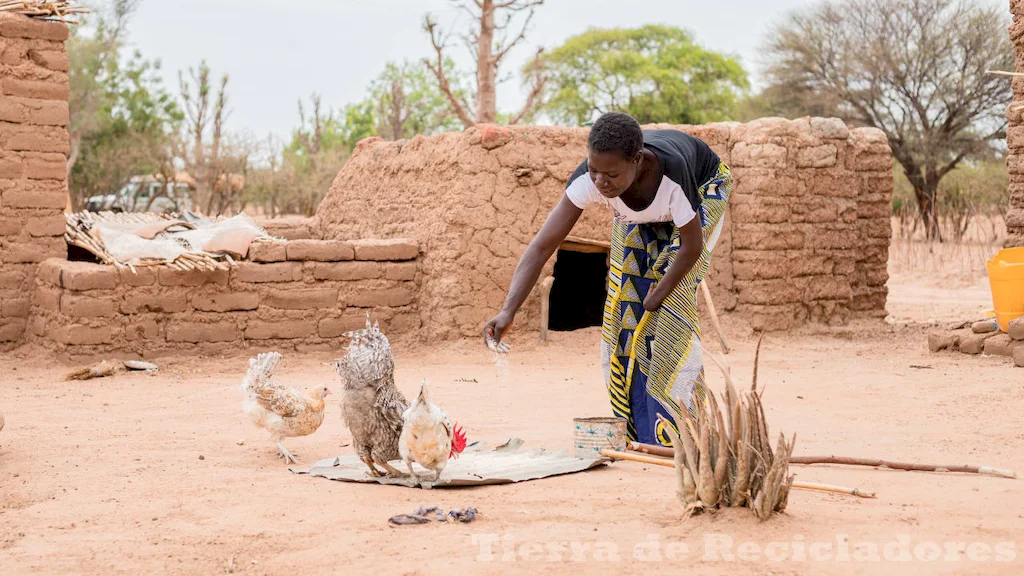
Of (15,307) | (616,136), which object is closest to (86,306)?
(15,307)

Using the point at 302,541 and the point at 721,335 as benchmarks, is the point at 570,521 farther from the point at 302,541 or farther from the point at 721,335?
the point at 721,335

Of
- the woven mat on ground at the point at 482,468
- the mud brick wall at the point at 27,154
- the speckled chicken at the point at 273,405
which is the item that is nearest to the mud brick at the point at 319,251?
the mud brick wall at the point at 27,154

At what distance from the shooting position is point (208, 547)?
329cm

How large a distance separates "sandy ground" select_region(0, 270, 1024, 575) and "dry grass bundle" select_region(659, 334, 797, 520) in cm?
8

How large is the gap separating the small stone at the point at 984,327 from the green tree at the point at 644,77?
23773 millimetres

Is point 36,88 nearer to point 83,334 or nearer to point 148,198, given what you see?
point 83,334

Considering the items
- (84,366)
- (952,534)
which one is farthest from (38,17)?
(952,534)

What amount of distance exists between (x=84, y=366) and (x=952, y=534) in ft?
21.7

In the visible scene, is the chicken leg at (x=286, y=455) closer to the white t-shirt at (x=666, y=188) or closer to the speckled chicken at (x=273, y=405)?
the speckled chicken at (x=273, y=405)

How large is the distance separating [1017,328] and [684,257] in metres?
4.59

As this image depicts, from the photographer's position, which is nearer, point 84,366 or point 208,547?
point 208,547

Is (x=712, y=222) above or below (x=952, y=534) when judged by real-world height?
above

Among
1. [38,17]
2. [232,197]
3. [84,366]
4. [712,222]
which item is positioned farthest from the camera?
[232,197]

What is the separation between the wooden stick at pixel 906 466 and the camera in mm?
3891
